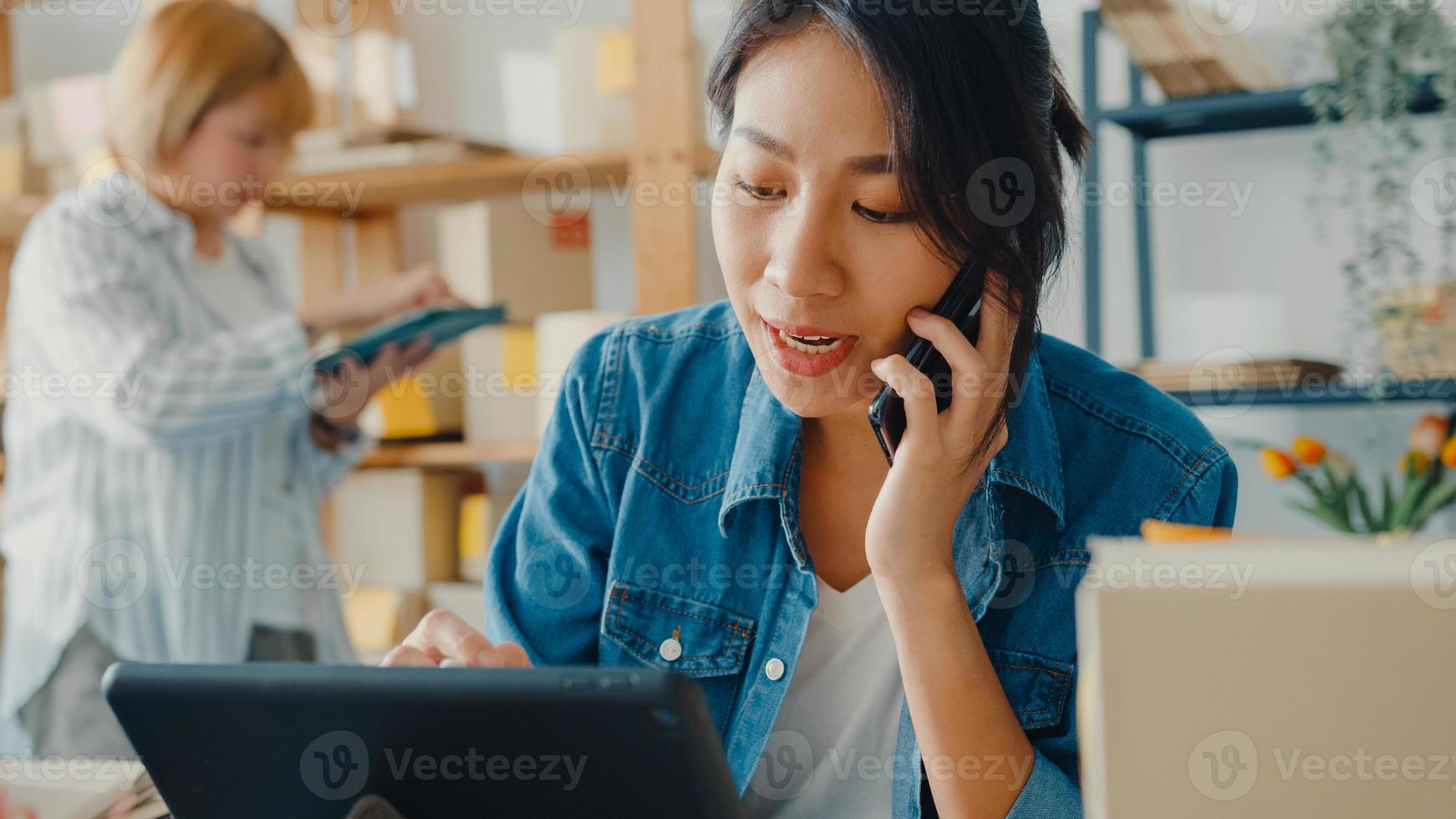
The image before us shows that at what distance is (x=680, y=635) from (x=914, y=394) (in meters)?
0.29

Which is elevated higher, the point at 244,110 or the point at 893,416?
the point at 244,110

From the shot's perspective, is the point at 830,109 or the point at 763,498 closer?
the point at 830,109

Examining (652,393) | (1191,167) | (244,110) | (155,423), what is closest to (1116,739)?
(652,393)

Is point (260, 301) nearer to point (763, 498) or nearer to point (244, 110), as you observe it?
point (244, 110)

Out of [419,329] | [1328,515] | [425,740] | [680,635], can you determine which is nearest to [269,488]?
[419,329]

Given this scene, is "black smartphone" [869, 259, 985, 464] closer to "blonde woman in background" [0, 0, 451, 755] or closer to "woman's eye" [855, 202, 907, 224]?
"woman's eye" [855, 202, 907, 224]

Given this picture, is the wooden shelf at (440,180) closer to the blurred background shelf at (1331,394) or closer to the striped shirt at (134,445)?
the striped shirt at (134,445)

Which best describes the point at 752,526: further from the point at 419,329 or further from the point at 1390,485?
the point at 1390,485

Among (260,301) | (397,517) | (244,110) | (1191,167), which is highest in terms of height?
(244,110)

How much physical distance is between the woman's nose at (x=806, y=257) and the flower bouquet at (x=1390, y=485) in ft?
4.22

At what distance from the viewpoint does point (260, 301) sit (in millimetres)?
2150

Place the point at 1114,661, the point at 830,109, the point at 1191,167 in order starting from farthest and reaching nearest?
1. the point at 1191,167
2. the point at 830,109
3. the point at 1114,661

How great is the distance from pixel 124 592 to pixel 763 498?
1205 millimetres

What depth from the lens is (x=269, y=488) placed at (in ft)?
6.63
